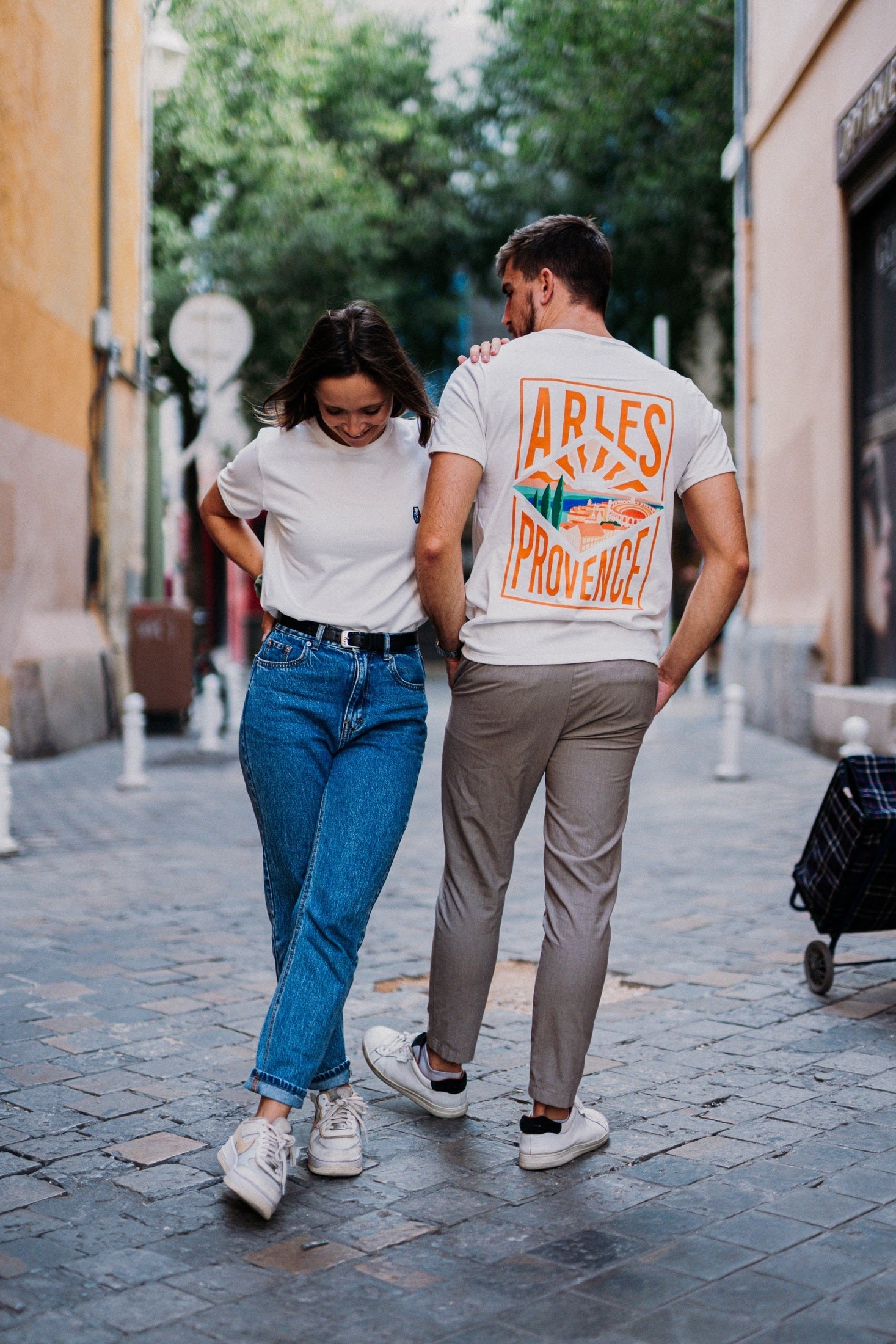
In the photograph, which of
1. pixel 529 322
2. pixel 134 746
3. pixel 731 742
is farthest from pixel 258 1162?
pixel 731 742

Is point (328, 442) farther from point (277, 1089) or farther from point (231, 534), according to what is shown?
point (277, 1089)

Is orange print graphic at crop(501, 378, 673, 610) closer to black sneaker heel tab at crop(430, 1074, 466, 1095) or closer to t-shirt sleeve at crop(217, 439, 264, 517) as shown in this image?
t-shirt sleeve at crop(217, 439, 264, 517)

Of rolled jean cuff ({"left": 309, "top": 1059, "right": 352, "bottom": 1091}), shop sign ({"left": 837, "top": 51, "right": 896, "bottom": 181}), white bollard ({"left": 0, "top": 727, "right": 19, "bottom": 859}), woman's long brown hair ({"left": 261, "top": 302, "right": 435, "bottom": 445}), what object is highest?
shop sign ({"left": 837, "top": 51, "right": 896, "bottom": 181})

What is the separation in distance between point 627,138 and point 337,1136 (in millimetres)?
24856

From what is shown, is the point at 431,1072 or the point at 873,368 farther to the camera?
the point at 873,368

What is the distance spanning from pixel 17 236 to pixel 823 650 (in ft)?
25.3

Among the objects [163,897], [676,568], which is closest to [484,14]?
[676,568]

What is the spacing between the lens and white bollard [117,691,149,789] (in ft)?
33.6

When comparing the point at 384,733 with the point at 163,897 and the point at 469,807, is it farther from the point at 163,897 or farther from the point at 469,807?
the point at 163,897

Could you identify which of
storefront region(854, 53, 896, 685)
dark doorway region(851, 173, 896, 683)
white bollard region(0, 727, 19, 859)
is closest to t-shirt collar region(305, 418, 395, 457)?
white bollard region(0, 727, 19, 859)

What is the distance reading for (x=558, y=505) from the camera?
10.8 feet

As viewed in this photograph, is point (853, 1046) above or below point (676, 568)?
below

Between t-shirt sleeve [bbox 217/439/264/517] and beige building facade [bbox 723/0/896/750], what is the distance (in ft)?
26.2

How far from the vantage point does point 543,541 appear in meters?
3.29
